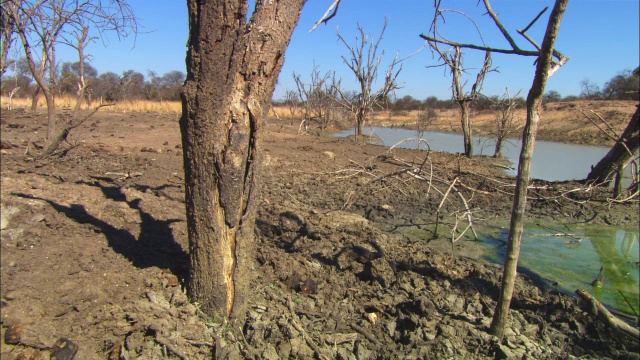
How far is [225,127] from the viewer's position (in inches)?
102

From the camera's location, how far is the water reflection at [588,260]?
4419 mm

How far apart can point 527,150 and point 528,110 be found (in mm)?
251

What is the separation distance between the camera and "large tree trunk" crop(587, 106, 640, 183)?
7.79 metres

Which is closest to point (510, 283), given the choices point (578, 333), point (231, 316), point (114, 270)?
point (578, 333)

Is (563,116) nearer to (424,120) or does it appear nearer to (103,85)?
(424,120)

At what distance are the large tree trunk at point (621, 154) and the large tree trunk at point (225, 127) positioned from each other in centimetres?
740

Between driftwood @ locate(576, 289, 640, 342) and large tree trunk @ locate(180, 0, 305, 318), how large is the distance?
2654 mm

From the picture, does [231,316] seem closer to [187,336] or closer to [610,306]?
[187,336]

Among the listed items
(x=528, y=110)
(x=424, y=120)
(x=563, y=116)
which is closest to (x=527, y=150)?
(x=528, y=110)

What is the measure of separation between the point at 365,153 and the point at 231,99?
949cm

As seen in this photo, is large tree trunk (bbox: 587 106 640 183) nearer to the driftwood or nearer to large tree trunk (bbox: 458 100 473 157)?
large tree trunk (bbox: 458 100 473 157)

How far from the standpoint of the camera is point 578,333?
334 centimetres

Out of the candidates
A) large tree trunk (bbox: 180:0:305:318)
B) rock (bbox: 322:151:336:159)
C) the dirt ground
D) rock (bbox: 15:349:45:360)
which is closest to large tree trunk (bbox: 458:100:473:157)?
rock (bbox: 322:151:336:159)

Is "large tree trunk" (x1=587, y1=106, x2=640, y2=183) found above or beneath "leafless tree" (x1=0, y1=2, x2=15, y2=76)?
beneath
